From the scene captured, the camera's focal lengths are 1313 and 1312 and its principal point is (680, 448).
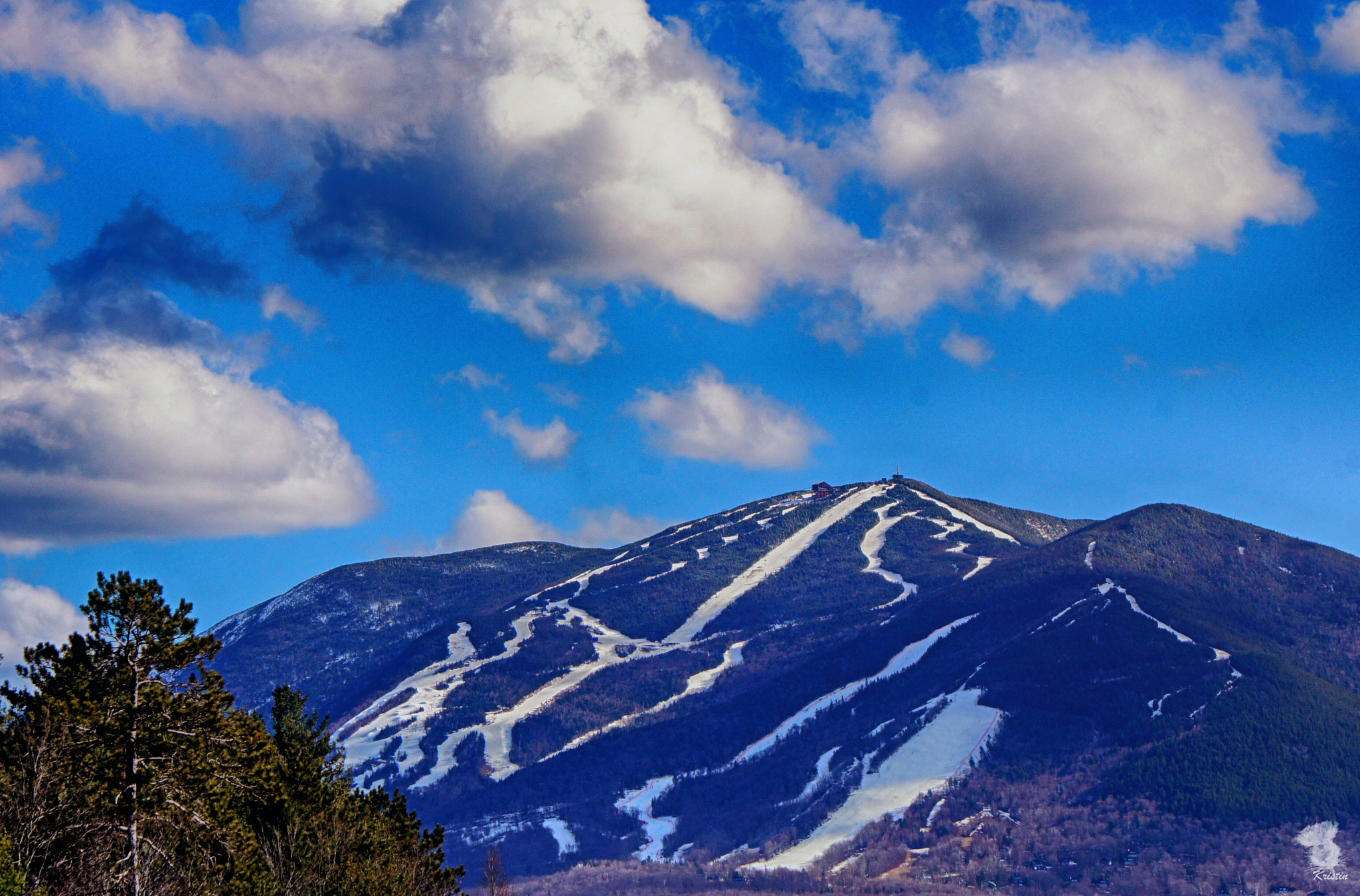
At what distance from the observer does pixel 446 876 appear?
7856cm

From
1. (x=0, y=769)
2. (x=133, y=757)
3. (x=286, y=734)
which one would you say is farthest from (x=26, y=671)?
(x=286, y=734)

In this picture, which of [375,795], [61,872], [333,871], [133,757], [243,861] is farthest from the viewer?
[375,795]

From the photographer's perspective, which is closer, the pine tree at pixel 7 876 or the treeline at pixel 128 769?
the pine tree at pixel 7 876

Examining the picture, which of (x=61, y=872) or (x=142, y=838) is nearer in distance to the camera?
(x=142, y=838)

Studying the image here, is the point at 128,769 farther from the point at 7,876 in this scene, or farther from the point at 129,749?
the point at 7,876

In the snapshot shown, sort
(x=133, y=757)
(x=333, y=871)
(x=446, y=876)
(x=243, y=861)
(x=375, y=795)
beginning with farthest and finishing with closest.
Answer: (x=375, y=795) → (x=446, y=876) → (x=333, y=871) → (x=243, y=861) → (x=133, y=757)

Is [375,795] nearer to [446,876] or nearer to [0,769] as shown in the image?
[446,876]

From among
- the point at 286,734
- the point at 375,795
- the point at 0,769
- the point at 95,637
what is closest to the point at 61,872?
the point at 0,769

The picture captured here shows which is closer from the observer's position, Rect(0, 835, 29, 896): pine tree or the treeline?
Rect(0, 835, 29, 896): pine tree

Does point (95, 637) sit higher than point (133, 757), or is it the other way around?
point (95, 637)

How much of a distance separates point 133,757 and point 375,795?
45.4 meters

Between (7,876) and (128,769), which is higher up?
(128,769)

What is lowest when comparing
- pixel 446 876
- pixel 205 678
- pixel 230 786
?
pixel 446 876

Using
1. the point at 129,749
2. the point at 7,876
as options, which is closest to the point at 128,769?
the point at 129,749
